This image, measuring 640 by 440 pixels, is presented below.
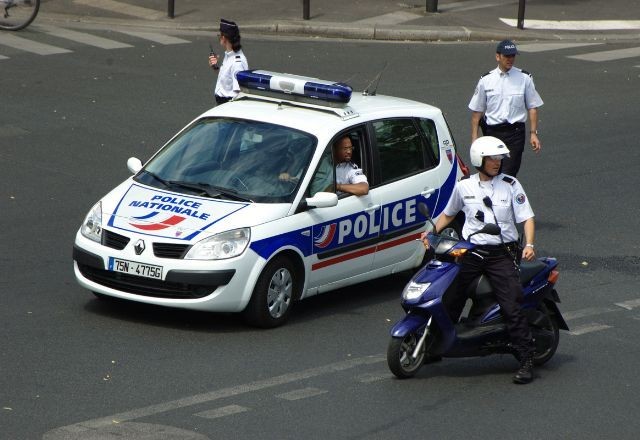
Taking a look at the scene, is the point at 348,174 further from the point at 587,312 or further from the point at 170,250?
the point at 587,312

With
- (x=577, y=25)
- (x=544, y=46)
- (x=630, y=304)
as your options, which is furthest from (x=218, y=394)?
(x=577, y=25)

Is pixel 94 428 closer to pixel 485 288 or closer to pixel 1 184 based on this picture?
pixel 485 288

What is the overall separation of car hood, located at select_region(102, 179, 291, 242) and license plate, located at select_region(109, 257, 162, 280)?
0.77ft

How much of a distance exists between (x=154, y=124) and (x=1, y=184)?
10.0 ft

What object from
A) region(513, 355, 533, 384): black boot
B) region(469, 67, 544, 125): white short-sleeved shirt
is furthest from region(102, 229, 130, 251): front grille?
region(469, 67, 544, 125): white short-sleeved shirt

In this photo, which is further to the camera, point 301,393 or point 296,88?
point 296,88

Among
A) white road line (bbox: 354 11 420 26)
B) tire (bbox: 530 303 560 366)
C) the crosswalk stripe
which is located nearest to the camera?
tire (bbox: 530 303 560 366)

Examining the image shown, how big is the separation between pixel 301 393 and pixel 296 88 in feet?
10.5

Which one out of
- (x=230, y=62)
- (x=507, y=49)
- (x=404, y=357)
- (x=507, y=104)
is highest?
(x=507, y=49)

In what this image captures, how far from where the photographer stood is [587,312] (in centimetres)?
1053

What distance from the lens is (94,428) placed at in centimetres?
746

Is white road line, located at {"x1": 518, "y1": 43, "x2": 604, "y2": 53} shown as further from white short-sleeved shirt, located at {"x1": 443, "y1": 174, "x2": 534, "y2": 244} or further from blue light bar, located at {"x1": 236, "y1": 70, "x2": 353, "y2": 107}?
white short-sleeved shirt, located at {"x1": 443, "y1": 174, "x2": 534, "y2": 244}

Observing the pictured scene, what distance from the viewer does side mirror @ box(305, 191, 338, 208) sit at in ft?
32.4

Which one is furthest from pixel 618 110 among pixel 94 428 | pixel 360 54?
pixel 94 428
